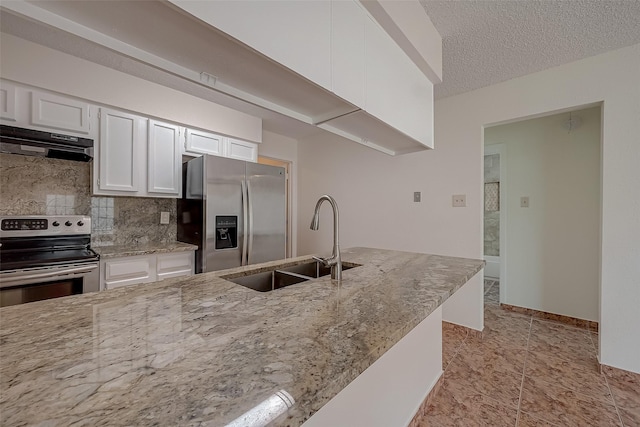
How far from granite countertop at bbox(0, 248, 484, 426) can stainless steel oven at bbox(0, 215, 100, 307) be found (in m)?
1.22

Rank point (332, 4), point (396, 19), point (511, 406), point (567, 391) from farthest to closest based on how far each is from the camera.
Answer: point (567, 391) → point (511, 406) → point (396, 19) → point (332, 4)

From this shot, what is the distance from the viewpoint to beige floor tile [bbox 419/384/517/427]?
1485 millimetres

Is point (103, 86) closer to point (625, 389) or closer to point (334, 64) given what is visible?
point (334, 64)

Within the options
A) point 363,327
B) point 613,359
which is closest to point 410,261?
point 363,327

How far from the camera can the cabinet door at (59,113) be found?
1.83 meters

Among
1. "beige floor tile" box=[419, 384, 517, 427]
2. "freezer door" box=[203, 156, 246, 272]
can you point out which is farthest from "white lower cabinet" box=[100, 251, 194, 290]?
"beige floor tile" box=[419, 384, 517, 427]

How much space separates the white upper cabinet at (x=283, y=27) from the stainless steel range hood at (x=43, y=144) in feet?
6.27

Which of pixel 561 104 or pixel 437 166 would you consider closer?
pixel 561 104

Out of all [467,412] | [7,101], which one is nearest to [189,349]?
[467,412]

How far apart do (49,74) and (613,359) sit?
4552 millimetres

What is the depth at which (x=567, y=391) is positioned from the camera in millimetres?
1718

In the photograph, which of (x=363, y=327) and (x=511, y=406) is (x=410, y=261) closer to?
(x=363, y=327)

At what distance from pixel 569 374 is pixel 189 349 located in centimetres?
263

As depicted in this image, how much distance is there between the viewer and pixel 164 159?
2.43m
